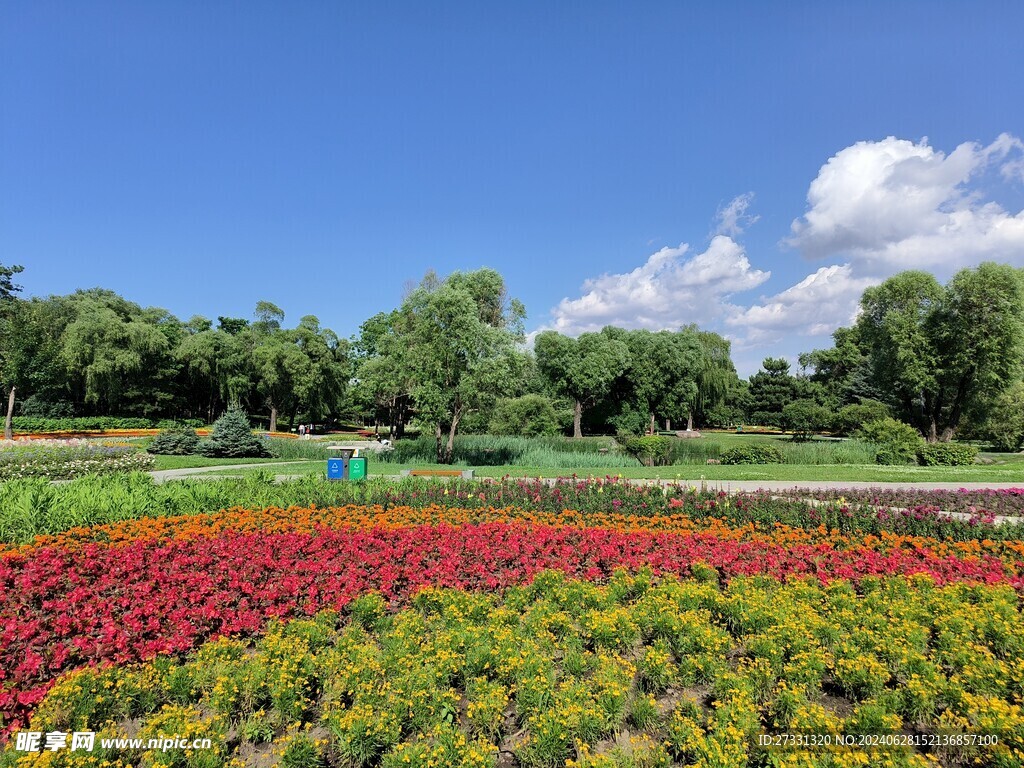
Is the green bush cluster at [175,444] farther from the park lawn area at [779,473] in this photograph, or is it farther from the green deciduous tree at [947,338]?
the green deciduous tree at [947,338]

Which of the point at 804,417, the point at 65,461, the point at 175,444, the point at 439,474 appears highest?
the point at 804,417

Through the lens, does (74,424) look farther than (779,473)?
Yes

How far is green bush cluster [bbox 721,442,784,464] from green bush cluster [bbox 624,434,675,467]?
2404 millimetres

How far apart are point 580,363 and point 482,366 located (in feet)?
78.9

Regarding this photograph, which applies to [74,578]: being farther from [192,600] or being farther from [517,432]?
[517,432]

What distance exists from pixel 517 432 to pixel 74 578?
87.8 feet

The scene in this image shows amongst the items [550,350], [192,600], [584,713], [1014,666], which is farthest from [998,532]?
[550,350]

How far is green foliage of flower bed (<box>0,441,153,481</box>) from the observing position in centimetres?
1519

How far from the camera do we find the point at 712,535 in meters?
7.60

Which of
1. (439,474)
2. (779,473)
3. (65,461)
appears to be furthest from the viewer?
(779,473)

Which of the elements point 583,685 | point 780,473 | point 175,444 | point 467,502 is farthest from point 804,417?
point 175,444

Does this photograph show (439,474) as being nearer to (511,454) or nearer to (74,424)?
(511,454)

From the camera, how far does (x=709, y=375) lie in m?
49.4

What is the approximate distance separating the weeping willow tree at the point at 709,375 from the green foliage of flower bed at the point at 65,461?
40030 millimetres
